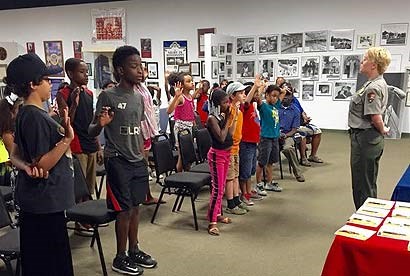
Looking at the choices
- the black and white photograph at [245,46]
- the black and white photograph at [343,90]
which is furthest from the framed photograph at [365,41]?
the black and white photograph at [245,46]

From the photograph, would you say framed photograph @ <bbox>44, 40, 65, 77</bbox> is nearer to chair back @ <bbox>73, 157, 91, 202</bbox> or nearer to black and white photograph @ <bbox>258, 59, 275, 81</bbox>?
black and white photograph @ <bbox>258, 59, 275, 81</bbox>

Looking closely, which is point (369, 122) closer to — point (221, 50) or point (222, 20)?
point (221, 50)

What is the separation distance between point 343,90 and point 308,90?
77cm

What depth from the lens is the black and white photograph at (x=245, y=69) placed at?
31.6 ft

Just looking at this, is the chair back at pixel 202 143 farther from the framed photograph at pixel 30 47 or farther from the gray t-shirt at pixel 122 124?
the framed photograph at pixel 30 47

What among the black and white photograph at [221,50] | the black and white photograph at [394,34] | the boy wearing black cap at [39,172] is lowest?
the boy wearing black cap at [39,172]

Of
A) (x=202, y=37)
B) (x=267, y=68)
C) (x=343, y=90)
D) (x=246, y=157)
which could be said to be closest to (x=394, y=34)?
(x=343, y=90)

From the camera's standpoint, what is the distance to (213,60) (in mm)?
8391

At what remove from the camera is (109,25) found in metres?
10.9

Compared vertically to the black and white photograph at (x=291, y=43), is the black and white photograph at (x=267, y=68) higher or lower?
lower

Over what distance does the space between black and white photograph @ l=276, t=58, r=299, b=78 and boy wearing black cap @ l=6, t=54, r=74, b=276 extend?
774cm

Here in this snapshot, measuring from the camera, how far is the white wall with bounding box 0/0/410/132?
8.34 metres

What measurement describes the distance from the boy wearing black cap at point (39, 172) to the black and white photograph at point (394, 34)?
25.7ft

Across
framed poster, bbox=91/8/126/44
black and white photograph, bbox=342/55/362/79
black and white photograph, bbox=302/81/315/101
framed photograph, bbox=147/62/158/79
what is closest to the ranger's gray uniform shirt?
black and white photograph, bbox=342/55/362/79
